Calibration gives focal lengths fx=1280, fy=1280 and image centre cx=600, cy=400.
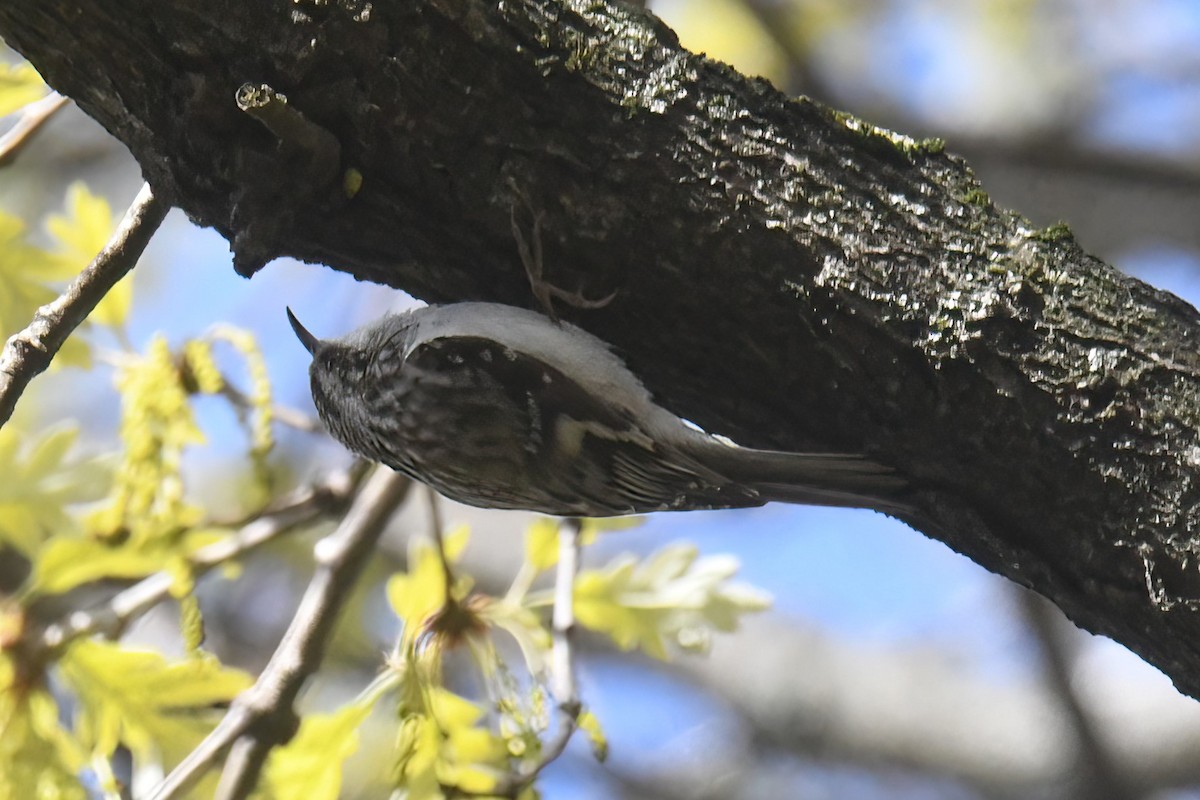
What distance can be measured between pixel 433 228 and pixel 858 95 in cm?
344

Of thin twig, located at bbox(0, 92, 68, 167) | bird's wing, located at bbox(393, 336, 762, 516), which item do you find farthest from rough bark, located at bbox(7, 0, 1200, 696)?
thin twig, located at bbox(0, 92, 68, 167)

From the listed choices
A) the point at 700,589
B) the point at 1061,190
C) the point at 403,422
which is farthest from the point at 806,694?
the point at 403,422

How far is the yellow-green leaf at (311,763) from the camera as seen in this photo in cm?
204

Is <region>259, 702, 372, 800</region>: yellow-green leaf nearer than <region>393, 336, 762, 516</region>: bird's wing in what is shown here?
Yes

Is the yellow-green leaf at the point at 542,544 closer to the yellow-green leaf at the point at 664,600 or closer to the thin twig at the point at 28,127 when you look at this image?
the yellow-green leaf at the point at 664,600

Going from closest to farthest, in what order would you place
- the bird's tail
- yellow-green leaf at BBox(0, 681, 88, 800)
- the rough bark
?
the rough bark
the bird's tail
yellow-green leaf at BBox(0, 681, 88, 800)

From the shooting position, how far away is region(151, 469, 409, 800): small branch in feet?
6.88

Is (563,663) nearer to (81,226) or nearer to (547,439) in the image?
(547,439)

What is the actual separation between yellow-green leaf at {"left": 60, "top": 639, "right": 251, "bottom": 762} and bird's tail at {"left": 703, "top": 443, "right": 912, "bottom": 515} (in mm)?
924

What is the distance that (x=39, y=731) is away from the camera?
6.95 ft

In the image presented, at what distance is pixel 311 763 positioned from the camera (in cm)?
205

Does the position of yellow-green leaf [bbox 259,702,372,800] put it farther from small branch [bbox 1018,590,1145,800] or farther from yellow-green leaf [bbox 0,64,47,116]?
small branch [bbox 1018,590,1145,800]

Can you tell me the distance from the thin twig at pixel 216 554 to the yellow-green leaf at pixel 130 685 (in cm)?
6

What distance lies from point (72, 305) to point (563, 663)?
1006 millimetres
